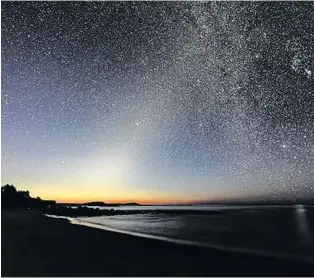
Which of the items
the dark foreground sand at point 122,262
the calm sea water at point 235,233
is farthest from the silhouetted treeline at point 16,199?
the dark foreground sand at point 122,262

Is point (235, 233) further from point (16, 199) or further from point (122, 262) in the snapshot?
point (16, 199)

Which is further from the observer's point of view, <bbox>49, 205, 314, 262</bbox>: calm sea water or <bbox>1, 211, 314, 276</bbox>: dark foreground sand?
<bbox>49, 205, 314, 262</bbox>: calm sea water

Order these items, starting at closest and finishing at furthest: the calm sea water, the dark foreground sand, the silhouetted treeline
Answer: the dark foreground sand, the calm sea water, the silhouetted treeline

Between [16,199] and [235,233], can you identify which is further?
[16,199]

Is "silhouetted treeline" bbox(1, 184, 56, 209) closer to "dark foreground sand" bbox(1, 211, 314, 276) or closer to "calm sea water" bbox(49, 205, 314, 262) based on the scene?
"calm sea water" bbox(49, 205, 314, 262)

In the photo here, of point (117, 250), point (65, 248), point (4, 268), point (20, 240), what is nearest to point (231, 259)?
point (117, 250)

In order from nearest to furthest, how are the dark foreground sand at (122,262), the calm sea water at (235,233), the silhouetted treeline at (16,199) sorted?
the dark foreground sand at (122,262)
the calm sea water at (235,233)
the silhouetted treeline at (16,199)

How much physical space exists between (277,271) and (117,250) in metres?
6.26

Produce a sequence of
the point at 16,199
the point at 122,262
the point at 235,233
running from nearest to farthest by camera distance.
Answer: the point at 122,262
the point at 235,233
the point at 16,199

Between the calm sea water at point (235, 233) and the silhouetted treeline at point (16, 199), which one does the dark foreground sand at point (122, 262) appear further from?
the silhouetted treeline at point (16, 199)

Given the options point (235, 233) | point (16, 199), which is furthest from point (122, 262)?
point (16, 199)

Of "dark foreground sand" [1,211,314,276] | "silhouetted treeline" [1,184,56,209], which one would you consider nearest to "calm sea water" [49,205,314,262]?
"dark foreground sand" [1,211,314,276]

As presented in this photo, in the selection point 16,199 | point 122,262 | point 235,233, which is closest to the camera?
point 122,262

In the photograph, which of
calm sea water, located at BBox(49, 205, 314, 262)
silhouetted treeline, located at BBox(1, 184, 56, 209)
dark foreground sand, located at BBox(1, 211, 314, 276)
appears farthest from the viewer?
silhouetted treeline, located at BBox(1, 184, 56, 209)
